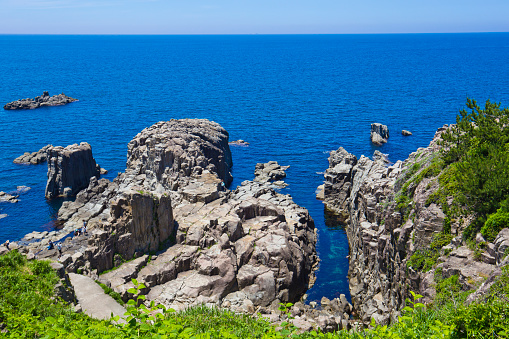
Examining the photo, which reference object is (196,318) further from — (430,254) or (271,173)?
(271,173)

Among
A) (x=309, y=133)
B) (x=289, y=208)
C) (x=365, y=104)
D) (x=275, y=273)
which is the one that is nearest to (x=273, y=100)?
(x=365, y=104)

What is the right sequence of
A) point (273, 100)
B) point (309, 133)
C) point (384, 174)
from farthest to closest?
point (273, 100)
point (309, 133)
point (384, 174)

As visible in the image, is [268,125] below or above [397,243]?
below

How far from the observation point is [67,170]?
8769cm

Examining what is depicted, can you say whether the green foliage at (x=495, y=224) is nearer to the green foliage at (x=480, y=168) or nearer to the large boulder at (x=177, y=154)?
the green foliage at (x=480, y=168)

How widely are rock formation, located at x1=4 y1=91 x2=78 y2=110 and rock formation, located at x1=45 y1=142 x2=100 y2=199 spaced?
90726 millimetres

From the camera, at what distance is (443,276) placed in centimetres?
3025

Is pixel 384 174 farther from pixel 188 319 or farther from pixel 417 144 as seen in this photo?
pixel 417 144

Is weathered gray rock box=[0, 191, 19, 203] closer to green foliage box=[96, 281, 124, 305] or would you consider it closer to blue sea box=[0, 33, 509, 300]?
blue sea box=[0, 33, 509, 300]

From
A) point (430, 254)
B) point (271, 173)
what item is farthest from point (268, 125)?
point (430, 254)

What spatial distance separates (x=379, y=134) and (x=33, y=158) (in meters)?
91.2

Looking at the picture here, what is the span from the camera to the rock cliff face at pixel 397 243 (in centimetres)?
3044

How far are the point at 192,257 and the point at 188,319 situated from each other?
63.7ft

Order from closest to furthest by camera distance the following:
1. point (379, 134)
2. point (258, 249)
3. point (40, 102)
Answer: point (258, 249) < point (379, 134) < point (40, 102)
